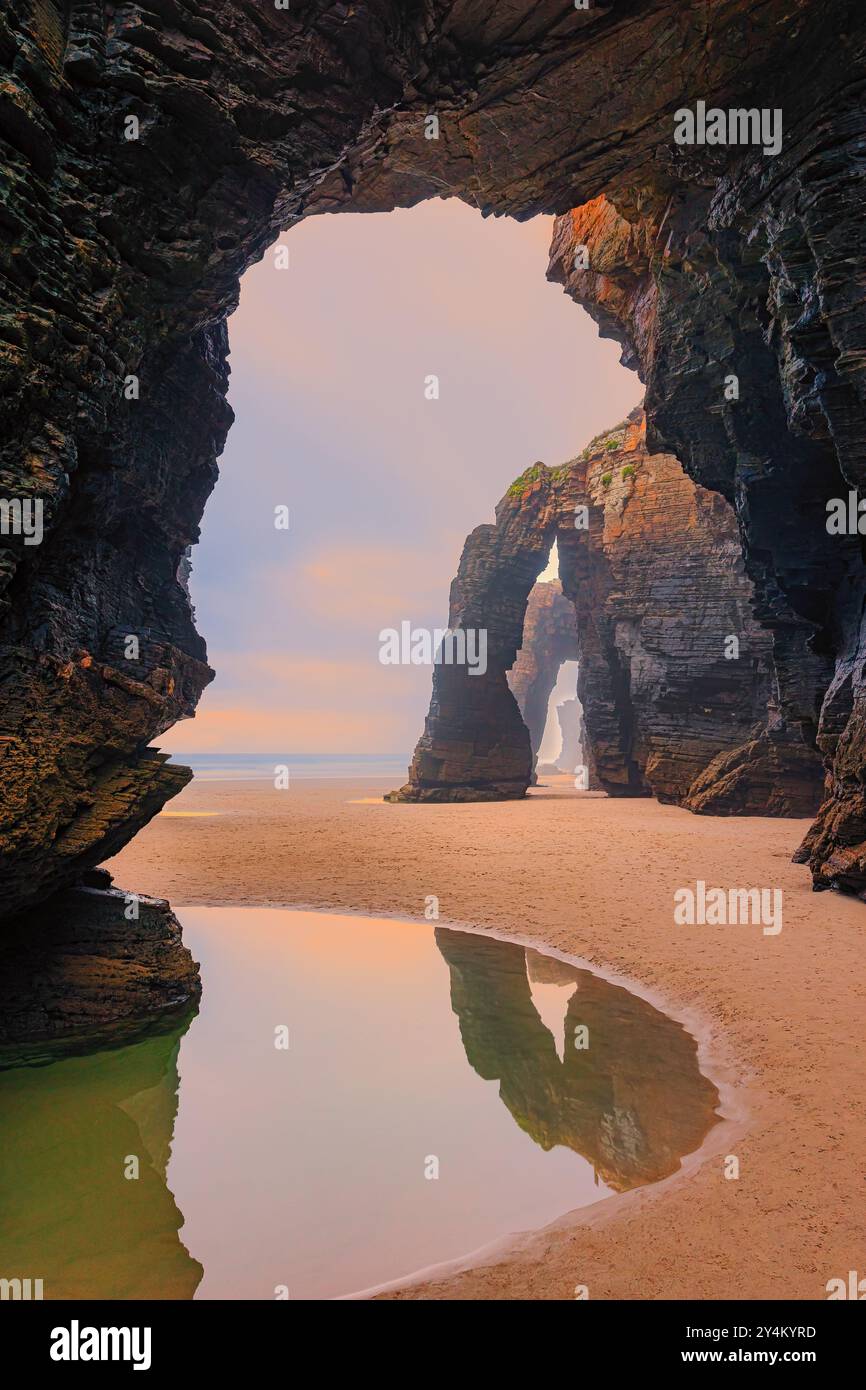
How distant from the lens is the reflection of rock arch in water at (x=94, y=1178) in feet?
12.2

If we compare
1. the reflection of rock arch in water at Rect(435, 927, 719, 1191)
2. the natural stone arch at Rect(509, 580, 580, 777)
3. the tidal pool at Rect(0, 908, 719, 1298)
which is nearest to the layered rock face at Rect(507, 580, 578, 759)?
the natural stone arch at Rect(509, 580, 580, 777)

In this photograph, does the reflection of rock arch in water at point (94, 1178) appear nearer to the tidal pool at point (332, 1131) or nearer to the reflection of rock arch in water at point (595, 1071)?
the tidal pool at point (332, 1131)

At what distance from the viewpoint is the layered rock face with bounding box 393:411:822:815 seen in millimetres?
24156

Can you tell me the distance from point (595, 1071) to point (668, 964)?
10.0 ft

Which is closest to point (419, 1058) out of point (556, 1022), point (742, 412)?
point (556, 1022)

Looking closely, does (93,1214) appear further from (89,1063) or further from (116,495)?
(116,495)

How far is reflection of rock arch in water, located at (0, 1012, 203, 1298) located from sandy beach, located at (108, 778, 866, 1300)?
168 centimetres

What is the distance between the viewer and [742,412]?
1328 cm

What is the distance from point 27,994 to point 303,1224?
15.2ft

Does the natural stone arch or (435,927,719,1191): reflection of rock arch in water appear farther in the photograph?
the natural stone arch

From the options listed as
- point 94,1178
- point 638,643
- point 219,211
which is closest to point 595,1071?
point 94,1178

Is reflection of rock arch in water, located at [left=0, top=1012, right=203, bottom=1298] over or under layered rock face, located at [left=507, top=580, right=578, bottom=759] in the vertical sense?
under

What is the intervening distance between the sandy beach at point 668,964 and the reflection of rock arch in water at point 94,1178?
1.68m

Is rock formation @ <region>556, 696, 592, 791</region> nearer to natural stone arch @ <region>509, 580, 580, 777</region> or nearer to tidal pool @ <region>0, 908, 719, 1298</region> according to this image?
natural stone arch @ <region>509, 580, 580, 777</region>
